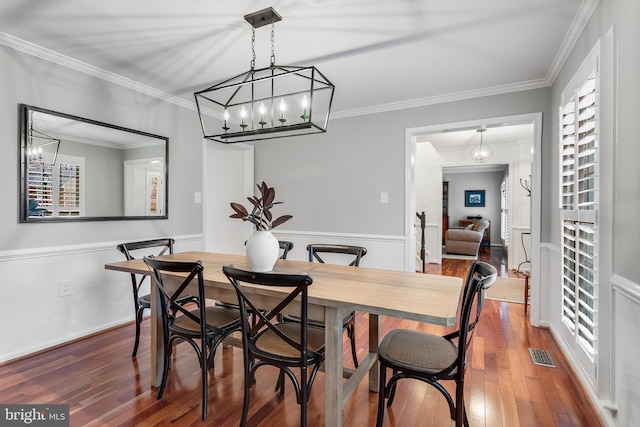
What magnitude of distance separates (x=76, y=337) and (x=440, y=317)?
3030 mm

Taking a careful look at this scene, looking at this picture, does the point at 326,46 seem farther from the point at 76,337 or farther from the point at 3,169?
the point at 76,337

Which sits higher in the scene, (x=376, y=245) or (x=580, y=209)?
(x=580, y=209)

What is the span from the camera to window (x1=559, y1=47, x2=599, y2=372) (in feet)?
6.27

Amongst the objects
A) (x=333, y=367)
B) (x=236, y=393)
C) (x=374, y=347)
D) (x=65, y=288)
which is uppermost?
(x=65, y=288)

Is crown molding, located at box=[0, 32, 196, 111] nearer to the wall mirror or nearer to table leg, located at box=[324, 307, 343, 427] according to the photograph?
the wall mirror

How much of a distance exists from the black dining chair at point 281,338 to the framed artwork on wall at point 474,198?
10086mm

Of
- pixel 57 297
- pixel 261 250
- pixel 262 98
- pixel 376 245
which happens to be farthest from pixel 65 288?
pixel 376 245

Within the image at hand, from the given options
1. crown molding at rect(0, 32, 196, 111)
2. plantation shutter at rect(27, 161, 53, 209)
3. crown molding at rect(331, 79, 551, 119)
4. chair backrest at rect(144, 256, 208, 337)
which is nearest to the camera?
chair backrest at rect(144, 256, 208, 337)

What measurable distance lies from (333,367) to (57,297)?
2469 millimetres

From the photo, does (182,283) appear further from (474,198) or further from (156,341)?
(474,198)

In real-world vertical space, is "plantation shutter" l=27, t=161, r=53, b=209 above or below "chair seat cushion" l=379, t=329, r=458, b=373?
above

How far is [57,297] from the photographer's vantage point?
2.67 m

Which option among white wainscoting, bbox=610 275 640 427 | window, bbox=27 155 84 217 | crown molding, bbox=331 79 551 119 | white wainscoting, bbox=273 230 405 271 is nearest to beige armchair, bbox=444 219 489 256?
white wainscoting, bbox=273 230 405 271

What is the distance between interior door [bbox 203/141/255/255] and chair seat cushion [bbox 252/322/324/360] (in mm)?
2494
